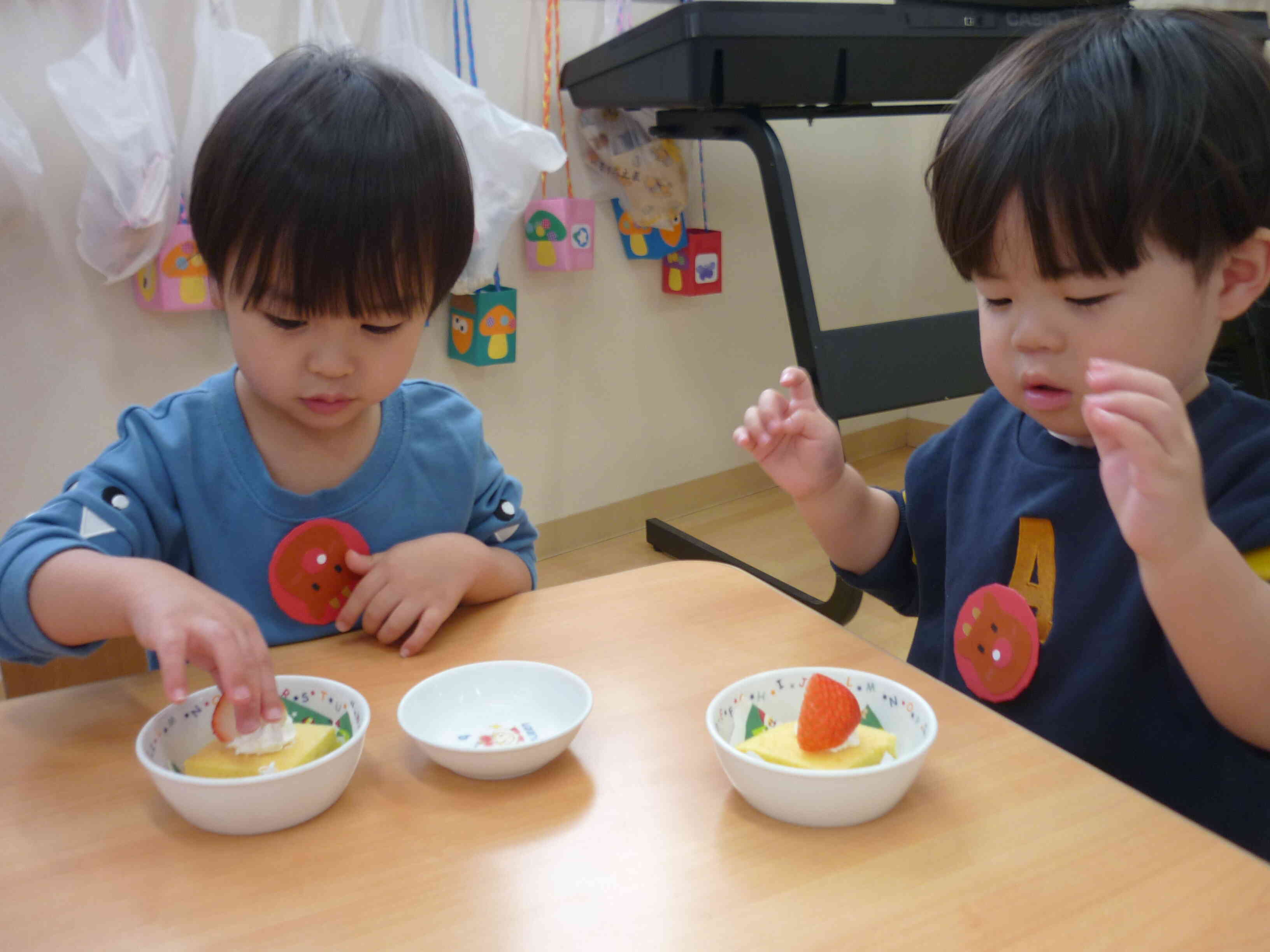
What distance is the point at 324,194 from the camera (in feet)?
2.47

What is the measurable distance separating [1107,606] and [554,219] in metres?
1.57

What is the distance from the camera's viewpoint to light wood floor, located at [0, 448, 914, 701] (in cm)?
208

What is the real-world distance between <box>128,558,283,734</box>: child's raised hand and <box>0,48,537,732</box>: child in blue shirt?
2 cm

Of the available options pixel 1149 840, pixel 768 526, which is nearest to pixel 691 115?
pixel 768 526

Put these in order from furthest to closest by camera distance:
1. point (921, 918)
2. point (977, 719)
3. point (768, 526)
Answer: point (768, 526) → point (977, 719) → point (921, 918)

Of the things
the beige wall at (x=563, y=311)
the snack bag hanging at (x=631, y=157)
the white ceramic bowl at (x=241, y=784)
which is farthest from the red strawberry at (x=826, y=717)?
the snack bag hanging at (x=631, y=157)

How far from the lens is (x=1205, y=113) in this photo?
0.65m

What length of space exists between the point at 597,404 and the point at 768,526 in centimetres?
53

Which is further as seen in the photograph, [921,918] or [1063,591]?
[1063,591]

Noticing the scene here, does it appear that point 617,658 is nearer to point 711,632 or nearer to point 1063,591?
point 711,632

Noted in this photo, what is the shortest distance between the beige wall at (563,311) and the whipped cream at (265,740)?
133cm

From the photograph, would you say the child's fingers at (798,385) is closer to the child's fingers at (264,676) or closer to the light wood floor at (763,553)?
the child's fingers at (264,676)

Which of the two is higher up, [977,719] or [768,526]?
[977,719]

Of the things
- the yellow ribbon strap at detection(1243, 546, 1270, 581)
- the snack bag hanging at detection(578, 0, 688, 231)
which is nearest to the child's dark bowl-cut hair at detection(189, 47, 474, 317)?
the yellow ribbon strap at detection(1243, 546, 1270, 581)
